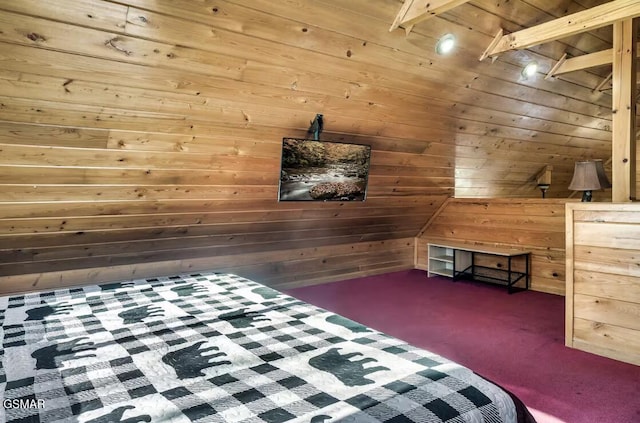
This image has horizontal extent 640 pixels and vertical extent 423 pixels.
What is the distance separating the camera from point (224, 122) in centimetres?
267

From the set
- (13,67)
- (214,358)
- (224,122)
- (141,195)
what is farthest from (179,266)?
(214,358)

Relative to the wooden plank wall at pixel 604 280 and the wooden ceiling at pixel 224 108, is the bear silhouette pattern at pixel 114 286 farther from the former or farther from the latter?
the wooden plank wall at pixel 604 280

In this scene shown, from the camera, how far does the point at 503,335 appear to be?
309cm

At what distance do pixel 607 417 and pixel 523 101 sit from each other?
2.85m

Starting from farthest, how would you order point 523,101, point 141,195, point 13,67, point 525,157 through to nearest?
point 525,157, point 523,101, point 141,195, point 13,67

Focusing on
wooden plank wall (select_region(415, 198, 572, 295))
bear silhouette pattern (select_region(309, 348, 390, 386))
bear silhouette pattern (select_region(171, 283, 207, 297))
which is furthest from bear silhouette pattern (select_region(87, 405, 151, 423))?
wooden plank wall (select_region(415, 198, 572, 295))

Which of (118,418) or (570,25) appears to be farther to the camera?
(570,25)

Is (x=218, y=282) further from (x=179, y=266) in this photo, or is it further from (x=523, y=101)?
(x=523, y=101)

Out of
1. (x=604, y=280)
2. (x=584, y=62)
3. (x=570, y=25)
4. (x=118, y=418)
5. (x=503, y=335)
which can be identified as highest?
(x=584, y=62)

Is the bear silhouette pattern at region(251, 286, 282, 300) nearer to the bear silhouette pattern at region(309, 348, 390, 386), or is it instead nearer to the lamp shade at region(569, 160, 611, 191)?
the bear silhouette pattern at region(309, 348, 390, 386)

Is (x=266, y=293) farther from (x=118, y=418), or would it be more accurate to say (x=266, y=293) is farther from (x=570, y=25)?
(x=570, y=25)

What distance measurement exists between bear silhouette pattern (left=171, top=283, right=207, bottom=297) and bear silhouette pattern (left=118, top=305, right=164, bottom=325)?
29 centimetres

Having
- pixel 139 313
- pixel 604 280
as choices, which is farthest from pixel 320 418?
pixel 604 280

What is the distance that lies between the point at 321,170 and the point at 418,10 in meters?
1.44
